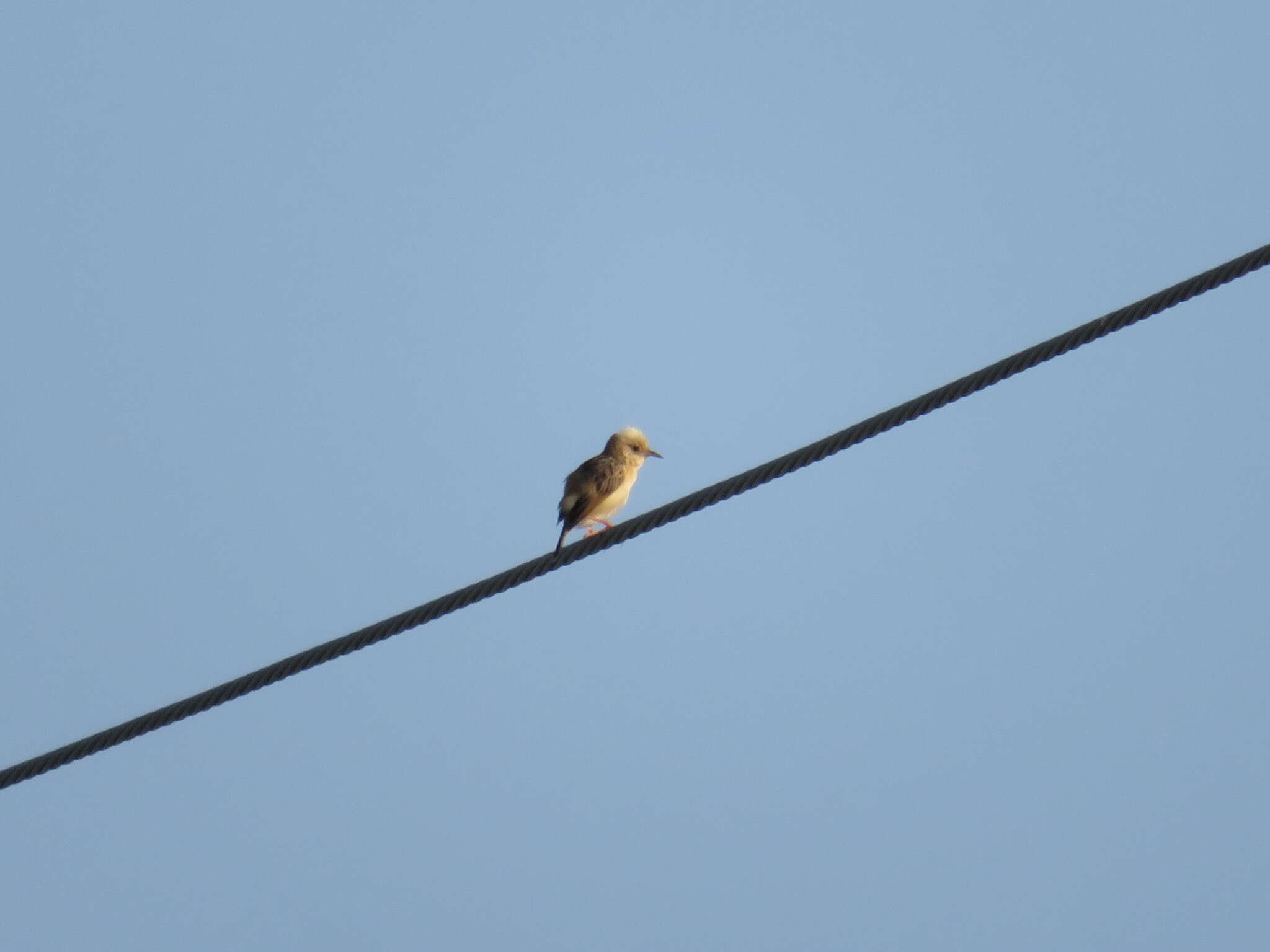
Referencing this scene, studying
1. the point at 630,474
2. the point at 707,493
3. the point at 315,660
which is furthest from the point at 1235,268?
the point at 630,474

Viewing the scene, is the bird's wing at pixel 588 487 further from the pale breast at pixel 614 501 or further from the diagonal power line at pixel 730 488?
the diagonal power line at pixel 730 488

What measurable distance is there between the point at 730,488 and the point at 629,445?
23.3ft

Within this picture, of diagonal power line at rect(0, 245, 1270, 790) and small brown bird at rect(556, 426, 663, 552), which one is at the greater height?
small brown bird at rect(556, 426, 663, 552)

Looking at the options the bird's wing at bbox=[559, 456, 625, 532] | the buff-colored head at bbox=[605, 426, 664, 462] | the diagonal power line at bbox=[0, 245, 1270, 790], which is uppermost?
the buff-colored head at bbox=[605, 426, 664, 462]

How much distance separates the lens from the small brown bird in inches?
504

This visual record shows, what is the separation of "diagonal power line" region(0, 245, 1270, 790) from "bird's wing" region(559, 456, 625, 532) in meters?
5.70

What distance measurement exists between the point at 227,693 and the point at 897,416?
2.55 m

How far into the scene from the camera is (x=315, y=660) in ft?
21.1

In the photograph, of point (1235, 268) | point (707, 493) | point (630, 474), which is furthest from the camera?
point (630, 474)

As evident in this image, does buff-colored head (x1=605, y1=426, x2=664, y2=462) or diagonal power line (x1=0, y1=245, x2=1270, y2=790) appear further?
buff-colored head (x1=605, y1=426, x2=664, y2=462)

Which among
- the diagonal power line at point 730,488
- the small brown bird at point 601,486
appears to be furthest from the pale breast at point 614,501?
the diagonal power line at point 730,488

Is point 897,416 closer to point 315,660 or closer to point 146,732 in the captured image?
point 315,660

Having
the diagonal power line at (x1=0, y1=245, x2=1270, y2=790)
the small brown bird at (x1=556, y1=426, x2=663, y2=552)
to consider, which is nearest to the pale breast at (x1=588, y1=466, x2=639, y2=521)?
the small brown bird at (x1=556, y1=426, x2=663, y2=552)

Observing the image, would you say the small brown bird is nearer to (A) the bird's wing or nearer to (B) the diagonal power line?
(A) the bird's wing
